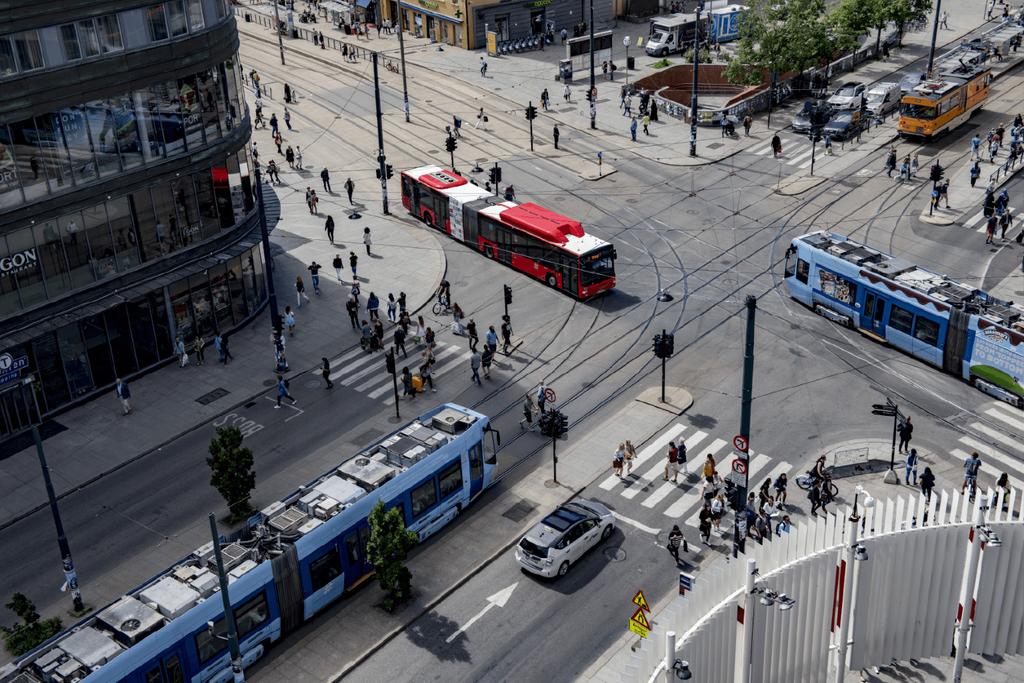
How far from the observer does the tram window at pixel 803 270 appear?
53.7 metres

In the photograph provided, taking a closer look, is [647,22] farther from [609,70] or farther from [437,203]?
[437,203]

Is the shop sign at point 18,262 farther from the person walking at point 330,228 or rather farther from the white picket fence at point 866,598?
the white picket fence at point 866,598

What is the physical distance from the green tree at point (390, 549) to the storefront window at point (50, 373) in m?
18.9

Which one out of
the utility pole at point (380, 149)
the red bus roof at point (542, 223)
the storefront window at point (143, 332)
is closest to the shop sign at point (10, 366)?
the storefront window at point (143, 332)

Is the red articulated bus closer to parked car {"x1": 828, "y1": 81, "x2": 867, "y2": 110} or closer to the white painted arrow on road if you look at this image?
the white painted arrow on road

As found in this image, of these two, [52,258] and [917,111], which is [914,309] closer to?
[917,111]

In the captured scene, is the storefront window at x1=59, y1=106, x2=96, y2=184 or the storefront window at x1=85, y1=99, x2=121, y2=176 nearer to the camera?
the storefront window at x1=59, y1=106, x2=96, y2=184

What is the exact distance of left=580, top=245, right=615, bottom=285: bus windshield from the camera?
54781mm

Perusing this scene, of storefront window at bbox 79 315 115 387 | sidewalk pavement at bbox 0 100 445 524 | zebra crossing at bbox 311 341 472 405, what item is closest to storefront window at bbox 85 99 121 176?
storefront window at bbox 79 315 115 387

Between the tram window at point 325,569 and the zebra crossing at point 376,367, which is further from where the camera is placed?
the zebra crossing at point 376,367

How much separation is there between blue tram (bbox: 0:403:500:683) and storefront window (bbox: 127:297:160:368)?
53.8 ft

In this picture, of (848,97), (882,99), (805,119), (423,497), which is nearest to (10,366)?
(423,497)

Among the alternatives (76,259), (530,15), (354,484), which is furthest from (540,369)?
(530,15)

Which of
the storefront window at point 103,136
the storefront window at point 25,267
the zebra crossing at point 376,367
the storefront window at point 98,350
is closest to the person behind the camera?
the storefront window at point 25,267
